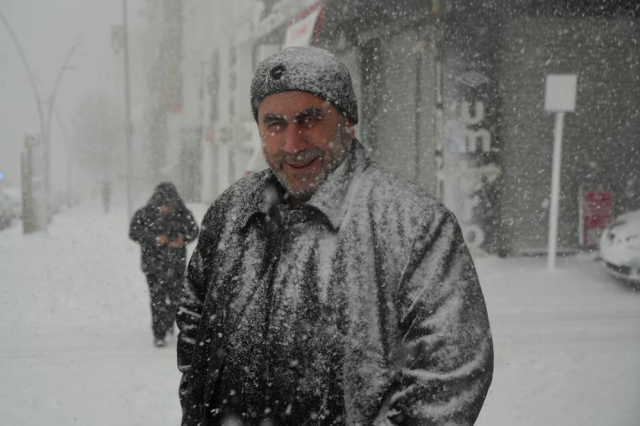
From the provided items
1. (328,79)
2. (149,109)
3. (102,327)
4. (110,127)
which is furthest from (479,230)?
(110,127)

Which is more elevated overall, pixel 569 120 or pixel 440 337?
pixel 569 120

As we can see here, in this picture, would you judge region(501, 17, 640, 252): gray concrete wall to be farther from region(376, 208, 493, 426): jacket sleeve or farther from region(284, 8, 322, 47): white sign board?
region(376, 208, 493, 426): jacket sleeve

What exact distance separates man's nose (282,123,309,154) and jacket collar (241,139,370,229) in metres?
0.12

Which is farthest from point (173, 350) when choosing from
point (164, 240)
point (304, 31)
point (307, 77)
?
point (307, 77)

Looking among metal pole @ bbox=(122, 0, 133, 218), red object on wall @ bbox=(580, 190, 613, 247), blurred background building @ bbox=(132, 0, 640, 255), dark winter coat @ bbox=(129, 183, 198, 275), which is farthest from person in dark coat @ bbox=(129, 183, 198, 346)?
metal pole @ bbox=(122, 0, 133, 218)

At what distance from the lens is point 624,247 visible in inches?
372

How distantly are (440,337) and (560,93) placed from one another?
9.33 metres

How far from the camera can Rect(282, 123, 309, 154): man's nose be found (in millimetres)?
1966

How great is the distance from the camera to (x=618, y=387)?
5.39m

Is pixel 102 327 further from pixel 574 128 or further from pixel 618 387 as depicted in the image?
pixel 574 128

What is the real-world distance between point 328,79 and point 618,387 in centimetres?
445

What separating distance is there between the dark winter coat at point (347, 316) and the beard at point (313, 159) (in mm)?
37

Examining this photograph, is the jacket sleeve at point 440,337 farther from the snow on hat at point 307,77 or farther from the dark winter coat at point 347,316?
the snow on hat at point 307,77

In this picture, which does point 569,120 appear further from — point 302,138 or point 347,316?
point 347,316
